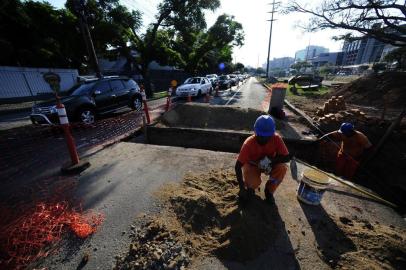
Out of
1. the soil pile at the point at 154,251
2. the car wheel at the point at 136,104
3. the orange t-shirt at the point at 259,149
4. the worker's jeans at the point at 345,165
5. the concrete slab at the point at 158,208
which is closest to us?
the soil pile at the point at 154,251

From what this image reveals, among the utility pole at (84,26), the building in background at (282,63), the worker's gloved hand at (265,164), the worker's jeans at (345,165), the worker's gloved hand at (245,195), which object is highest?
the utility pole at (84,26)

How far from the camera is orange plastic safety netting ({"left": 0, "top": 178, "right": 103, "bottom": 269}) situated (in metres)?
2.16

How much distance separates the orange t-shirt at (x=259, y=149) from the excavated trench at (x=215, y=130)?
271 centimetres

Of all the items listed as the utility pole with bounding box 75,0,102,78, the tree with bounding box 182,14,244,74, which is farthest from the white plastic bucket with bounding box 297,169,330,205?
the tree with bounding box 182,14,244,74

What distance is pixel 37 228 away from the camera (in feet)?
8.07

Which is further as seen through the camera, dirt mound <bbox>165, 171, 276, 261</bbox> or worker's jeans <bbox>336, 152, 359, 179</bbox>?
worker's jeans <bbox>336, 152, 359, 179</bbox>

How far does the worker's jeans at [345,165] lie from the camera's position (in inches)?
191

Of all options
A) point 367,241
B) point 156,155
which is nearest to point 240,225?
point 367,241

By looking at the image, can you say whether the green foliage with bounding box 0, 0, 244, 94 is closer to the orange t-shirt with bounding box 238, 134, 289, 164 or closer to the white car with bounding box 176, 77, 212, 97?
the white car with bounding box 176, 77, 212, 97

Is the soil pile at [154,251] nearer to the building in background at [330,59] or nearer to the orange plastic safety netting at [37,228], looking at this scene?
the orange plastic safety netting at [37,228]

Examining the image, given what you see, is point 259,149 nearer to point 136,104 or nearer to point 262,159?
point 262,159

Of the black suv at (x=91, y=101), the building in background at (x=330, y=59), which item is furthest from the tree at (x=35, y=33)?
the building in background at (x=330, y=59)

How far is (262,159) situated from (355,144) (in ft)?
11.2

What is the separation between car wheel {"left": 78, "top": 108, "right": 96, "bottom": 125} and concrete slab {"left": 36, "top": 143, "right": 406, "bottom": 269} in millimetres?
3521
